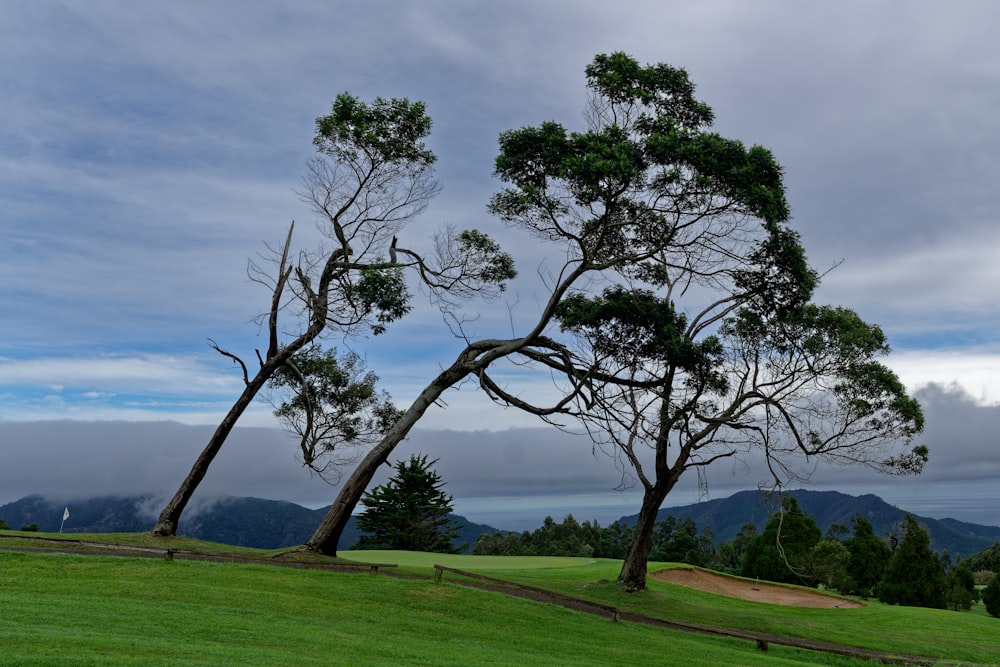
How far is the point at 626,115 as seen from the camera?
21938mm

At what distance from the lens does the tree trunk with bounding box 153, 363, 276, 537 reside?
24875 mm

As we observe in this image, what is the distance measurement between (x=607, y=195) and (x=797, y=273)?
6495 millimetres

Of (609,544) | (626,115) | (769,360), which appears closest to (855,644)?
(769,360)

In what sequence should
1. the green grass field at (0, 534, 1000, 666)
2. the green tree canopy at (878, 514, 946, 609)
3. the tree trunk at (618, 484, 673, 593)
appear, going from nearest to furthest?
1. the green grass field at (0, 534, 1000, 666)
2. the tree trunk at (618, 484, 673, 593)
3. the green tree canopy at (878, 514, 946, 609)

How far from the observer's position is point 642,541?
24453 millimetres

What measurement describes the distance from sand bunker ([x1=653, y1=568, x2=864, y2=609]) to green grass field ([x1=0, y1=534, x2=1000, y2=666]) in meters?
8.12

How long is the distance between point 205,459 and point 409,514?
2922cm

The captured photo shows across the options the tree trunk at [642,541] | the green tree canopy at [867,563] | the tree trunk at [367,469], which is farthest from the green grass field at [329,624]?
the green tree canopy at [867,563]

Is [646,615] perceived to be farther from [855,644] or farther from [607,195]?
[607,195]

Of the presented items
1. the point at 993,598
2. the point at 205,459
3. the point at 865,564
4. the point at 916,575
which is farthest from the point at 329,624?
the point at 865,564

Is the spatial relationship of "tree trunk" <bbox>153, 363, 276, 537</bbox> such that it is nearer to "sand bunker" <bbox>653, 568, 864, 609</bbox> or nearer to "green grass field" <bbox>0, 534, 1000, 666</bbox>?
"green grass field" <bbox>0, 534, 1000, 666</bbox>

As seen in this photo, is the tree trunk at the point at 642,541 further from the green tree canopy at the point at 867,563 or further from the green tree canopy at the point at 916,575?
the green tree canopy at the point at 867,563

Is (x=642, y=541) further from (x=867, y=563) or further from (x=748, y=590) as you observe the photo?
(x=867, y=563)

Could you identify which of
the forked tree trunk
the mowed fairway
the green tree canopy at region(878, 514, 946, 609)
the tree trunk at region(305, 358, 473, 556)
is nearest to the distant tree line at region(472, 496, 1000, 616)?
the green tree canopy at region(878, 514, 946, 609)
